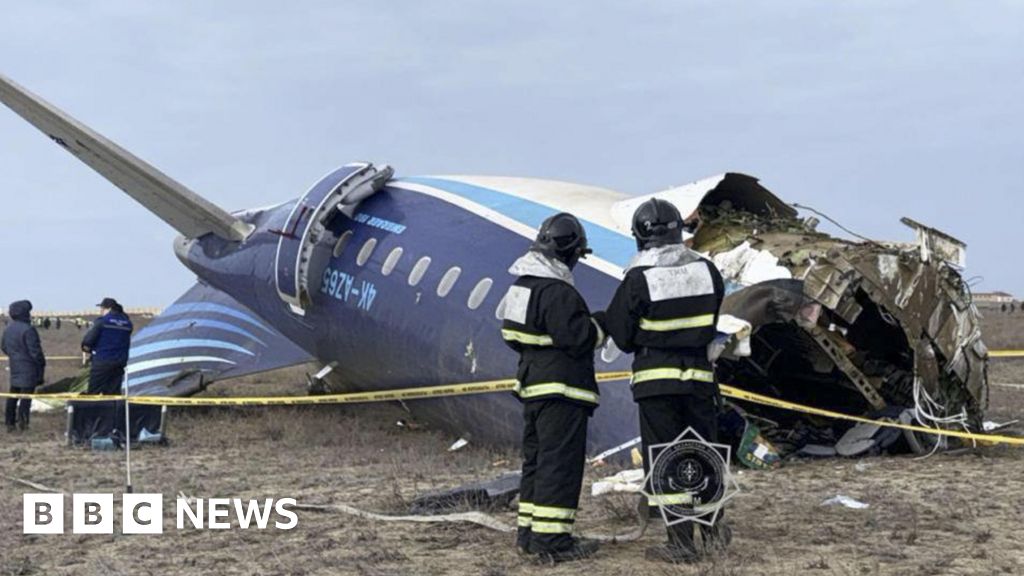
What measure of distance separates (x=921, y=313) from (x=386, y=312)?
6590 millimetres

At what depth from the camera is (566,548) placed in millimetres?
7445

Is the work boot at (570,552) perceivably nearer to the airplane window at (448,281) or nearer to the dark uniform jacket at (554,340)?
the dark uniform jacket at (554,340)

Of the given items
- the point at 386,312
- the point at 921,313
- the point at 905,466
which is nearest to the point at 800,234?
the point at 921,313

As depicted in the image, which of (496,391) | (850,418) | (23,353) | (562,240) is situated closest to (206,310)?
(23,353)

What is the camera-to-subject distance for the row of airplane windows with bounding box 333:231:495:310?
13336 mm

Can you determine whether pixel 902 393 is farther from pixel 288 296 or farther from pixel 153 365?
pixel 153 365

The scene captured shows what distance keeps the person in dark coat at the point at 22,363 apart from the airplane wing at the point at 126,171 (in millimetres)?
2784

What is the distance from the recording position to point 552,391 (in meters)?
7.52

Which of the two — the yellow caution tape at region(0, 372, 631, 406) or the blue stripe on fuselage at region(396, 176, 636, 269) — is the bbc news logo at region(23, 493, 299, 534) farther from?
the blue stripe on fuselage at region(396, 176, 636, 269)

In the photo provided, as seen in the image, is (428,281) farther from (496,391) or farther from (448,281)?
(496,391)

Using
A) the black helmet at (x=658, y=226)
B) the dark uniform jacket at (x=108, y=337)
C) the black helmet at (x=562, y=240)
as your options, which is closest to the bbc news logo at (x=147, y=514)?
the black helmet at (x=562, y=240)

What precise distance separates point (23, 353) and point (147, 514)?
9.10 metres

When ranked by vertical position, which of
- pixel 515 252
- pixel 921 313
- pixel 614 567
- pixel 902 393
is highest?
pixel 515 252

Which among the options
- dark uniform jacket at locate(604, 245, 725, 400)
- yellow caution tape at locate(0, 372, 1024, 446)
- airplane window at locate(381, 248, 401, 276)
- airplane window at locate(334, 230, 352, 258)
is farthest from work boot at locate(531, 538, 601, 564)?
airplane window at locate(334, 230, 352, 258)
